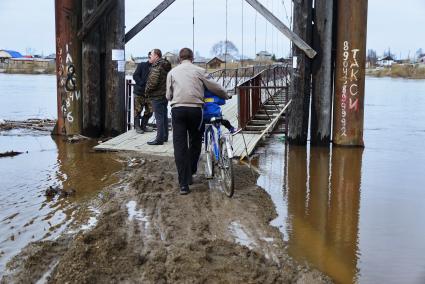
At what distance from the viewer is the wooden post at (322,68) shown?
11.4 m

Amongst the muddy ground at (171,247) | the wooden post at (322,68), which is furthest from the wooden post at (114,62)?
the muddy ground at (171,247)

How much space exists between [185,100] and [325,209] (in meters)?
2.22

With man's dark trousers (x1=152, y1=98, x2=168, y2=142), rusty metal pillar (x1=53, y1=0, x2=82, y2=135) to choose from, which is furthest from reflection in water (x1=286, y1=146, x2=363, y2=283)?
rusty metal pillar (x1=53, y1=0, x2=82, y2=135)

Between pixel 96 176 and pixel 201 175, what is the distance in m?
1.60

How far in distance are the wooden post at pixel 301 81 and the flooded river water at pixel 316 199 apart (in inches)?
15.4

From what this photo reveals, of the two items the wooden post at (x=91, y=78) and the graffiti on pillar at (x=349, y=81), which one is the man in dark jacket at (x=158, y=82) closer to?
the wooden post at (x=91, y=78)

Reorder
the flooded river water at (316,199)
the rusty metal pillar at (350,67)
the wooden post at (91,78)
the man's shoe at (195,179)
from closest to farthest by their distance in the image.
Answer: the flooded river water at (316,199)
the man's shoe at (195,179)
the rusty metal pillar at (350,67)
the wooden post at (91,78)

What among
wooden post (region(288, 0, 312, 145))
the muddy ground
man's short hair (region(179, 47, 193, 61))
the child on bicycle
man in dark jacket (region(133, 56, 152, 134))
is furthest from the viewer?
man in dark jacket (region(133, 56, 152, 134))

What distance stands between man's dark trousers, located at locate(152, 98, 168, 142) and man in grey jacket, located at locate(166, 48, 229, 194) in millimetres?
3318

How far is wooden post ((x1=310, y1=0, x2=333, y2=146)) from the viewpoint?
37.3 ft

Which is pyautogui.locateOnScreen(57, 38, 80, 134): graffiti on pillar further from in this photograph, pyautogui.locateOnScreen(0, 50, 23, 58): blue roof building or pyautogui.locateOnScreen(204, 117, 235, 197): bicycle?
pyautogui.locateOnScreen(0, 50, 23, 58): blue roof building

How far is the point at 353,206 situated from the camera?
287 inches

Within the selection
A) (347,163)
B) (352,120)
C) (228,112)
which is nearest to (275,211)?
(347,163)

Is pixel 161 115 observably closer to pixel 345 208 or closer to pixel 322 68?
pixel 322 68
